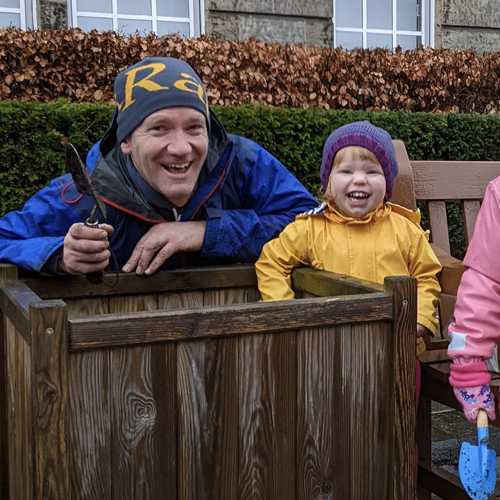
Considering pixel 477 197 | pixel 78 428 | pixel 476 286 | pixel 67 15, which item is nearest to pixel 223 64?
pixel 67 15

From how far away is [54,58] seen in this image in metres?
5.27

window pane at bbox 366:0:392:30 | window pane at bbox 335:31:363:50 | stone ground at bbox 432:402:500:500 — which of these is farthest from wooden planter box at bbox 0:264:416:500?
window pane at bbox 366:0:392:30

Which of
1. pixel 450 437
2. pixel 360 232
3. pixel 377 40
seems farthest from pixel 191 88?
pixel 377 40

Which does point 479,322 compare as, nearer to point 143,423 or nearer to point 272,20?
point 143,423

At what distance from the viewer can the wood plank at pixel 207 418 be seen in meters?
1.40

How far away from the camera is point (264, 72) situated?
5883mm

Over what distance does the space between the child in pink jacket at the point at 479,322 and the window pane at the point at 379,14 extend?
7784mm

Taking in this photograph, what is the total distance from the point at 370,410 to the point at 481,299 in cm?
41

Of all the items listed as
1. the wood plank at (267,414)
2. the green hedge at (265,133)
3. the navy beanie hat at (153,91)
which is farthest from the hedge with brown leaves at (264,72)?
the wood plank at (267,414)

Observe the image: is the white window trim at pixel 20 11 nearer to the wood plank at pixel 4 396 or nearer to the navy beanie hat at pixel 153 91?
the navy beanie hat at pixel 153 91

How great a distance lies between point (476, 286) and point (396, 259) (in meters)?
0.53

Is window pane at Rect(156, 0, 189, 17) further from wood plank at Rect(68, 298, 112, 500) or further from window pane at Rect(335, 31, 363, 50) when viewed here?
wood plank at Rect(68, 298, 112, 500)

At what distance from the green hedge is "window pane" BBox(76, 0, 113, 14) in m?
3.36

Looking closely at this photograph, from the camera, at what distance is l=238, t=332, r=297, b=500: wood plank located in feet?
4.77
